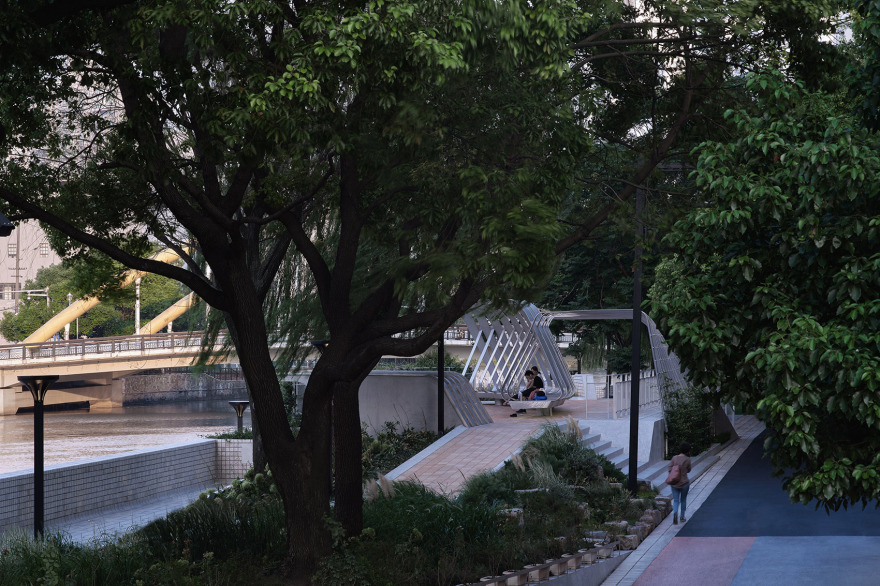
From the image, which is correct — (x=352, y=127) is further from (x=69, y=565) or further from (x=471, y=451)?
(x=471, y=451)

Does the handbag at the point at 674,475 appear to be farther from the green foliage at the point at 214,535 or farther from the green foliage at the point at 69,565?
the green foliage at the point at 69,565

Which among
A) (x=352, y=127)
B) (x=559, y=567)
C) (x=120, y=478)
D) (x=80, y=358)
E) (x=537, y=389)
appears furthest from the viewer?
(x=80, y=358)

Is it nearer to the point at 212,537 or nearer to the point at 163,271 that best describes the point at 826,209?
the point at 163,271

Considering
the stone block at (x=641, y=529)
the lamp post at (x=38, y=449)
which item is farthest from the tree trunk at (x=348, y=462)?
the stone block at (x=641, y=529)

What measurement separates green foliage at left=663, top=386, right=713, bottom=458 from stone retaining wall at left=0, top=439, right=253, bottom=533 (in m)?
10.6

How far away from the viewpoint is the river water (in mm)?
38062

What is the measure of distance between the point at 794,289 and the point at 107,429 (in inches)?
1826

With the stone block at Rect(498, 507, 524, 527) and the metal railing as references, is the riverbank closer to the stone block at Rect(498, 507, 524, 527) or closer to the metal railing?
the metal railing

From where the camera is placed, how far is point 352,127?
9703 mm

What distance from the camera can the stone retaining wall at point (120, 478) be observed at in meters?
14.3

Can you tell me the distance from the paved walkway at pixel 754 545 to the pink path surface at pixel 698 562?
13 millimetres

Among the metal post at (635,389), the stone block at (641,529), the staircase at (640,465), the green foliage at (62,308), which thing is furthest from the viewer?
the green foliage at (62,308)

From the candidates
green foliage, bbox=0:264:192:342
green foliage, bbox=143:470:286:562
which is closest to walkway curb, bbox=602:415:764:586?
green foliage, bbox=143:470:286:562

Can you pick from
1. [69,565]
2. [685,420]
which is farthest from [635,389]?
[69,565]
